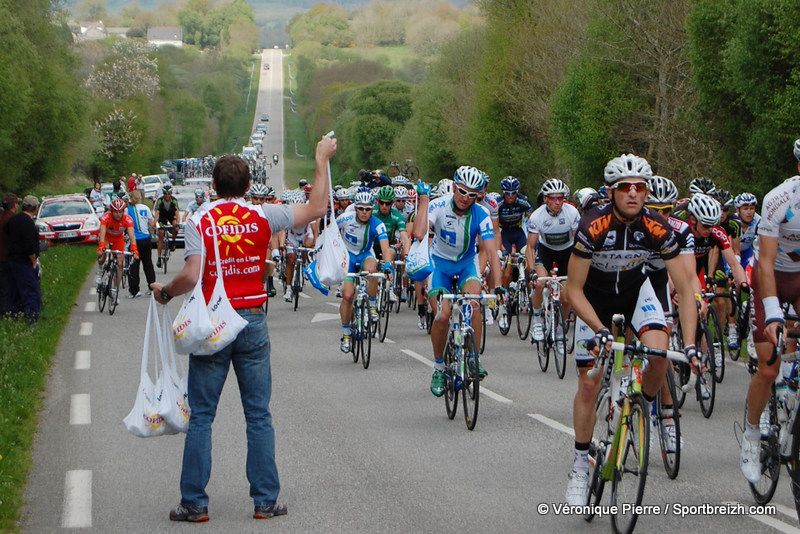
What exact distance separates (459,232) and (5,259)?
336 inches

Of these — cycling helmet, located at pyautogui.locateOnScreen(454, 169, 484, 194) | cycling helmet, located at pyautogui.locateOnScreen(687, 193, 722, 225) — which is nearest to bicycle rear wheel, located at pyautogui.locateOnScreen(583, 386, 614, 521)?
cycling helmet, located at pyautogui.locateOnScreen(454, 169, 484, 194)

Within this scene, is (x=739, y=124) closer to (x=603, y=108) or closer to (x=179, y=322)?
(x=603, y=108)

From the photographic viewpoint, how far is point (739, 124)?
27938 mm

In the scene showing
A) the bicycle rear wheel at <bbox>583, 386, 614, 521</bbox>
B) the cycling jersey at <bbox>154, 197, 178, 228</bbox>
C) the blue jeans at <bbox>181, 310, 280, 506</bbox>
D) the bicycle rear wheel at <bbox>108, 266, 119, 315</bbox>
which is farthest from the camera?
the cycling jersey at <bbox>154, 197, 178, 228</bbox>

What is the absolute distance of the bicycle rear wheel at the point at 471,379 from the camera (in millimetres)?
9570

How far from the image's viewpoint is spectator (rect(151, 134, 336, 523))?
6.73 m

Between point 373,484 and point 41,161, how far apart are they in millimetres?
45904

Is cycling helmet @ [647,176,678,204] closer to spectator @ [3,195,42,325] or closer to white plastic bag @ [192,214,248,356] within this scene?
white plastic bag @ [192,214,248,356]

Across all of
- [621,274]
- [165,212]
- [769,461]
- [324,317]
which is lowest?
[324,317]

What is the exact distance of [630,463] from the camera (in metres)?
6.12

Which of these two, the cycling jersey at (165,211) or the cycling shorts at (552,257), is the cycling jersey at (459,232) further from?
the cycling jersey at (165,211)

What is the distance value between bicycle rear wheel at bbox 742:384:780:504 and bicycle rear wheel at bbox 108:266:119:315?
46.5 ft

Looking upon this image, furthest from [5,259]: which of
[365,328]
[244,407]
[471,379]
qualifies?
[244,407]

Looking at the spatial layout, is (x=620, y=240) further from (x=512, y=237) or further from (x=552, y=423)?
(x=512, y=237)
